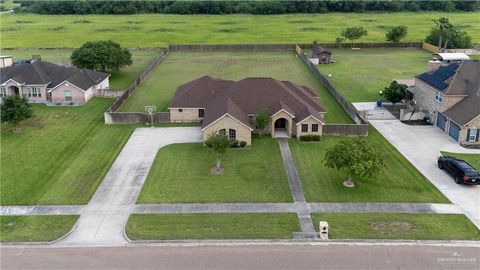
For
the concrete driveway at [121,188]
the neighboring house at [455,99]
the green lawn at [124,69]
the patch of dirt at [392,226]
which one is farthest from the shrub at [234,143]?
the green lawn at [124,69]

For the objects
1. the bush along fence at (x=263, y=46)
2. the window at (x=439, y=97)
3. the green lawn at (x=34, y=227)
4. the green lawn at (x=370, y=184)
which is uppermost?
the bush along fence at (x=263, y=46)

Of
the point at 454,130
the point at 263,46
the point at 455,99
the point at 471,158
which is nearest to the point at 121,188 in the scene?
the point at 471,158

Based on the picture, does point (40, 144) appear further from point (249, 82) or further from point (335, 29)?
point (335, 29)

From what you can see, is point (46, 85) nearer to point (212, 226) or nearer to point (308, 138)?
point (308, 138)

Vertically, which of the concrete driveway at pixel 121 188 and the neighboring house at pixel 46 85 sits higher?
the neighboring house at pixel 46 85

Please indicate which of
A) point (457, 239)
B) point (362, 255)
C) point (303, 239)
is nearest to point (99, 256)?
point (303, 239)

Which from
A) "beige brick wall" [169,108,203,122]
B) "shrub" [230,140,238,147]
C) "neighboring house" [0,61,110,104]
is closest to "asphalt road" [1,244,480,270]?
"shrub" [230,140,238,147]

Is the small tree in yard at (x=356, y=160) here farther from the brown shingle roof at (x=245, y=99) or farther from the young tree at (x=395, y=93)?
the young tree at (x=395, y=93)
